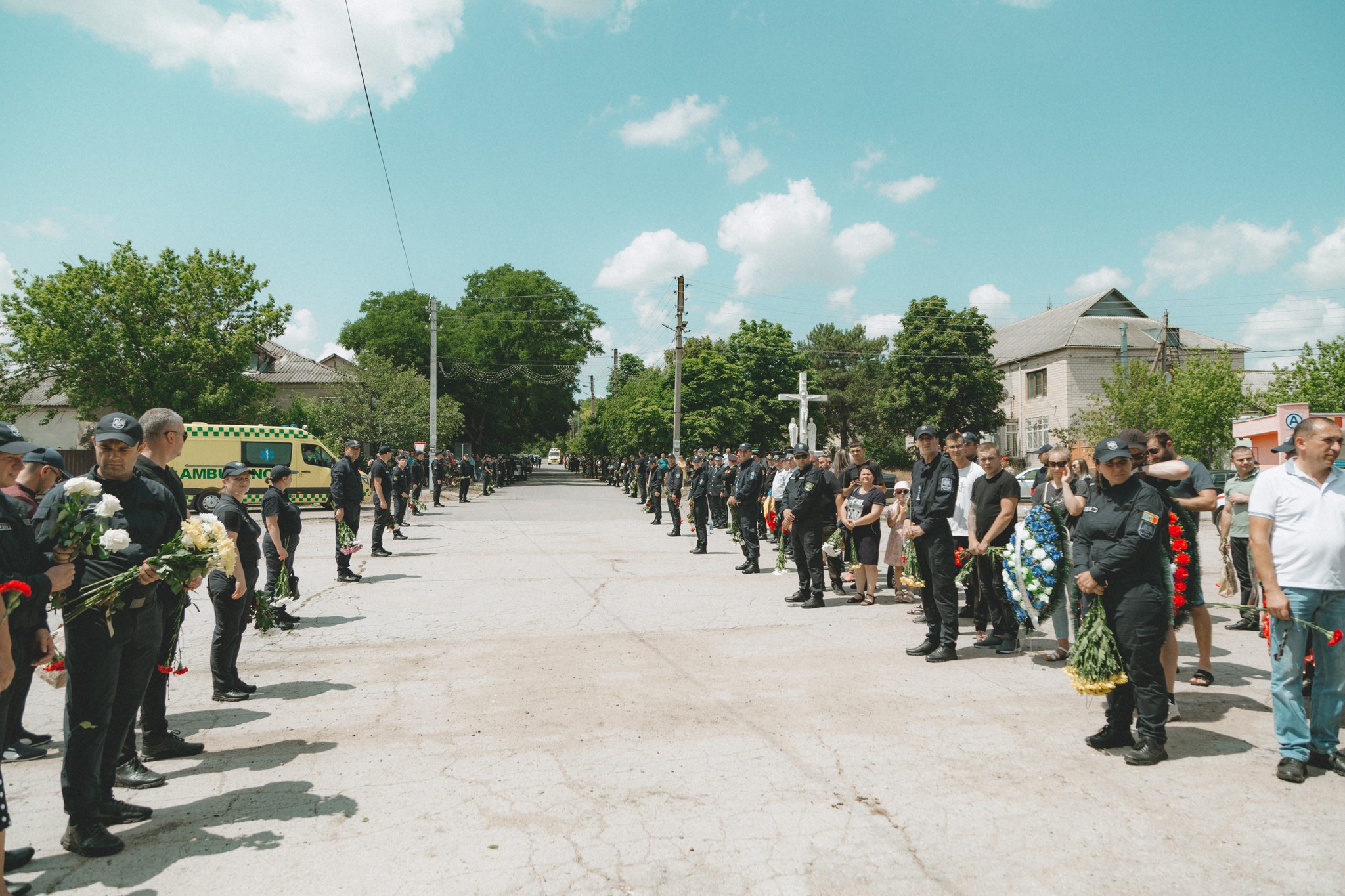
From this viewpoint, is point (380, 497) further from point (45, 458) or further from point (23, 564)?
point (23, 564)

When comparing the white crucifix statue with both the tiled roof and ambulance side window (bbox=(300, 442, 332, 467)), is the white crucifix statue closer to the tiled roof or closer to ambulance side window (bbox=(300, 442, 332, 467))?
ambulance side window (bbox=(300, 442, 332, 467))

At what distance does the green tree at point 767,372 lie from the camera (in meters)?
50.2

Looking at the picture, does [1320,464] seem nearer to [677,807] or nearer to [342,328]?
[677,807]

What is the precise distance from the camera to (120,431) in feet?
12.3

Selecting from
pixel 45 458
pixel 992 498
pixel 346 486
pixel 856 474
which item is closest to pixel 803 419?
pixel 856 474

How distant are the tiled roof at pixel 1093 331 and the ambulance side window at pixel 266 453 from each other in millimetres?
41512

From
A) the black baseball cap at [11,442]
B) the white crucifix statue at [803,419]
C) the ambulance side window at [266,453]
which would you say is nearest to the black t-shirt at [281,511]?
the black baseball cap at [11,442]

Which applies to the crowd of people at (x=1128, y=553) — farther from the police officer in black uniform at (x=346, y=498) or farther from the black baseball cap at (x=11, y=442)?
the police officer in black uniform at (x=346, y=498)

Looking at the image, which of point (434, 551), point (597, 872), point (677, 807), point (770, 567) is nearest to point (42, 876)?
point (597, 872)

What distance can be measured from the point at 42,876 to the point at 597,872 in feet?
7.49

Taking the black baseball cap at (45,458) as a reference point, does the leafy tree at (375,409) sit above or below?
above

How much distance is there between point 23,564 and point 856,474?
8774mm

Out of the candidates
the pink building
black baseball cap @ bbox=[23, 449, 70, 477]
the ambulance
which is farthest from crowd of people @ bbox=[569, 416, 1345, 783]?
the ambulance

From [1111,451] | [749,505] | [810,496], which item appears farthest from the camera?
[749,505]
